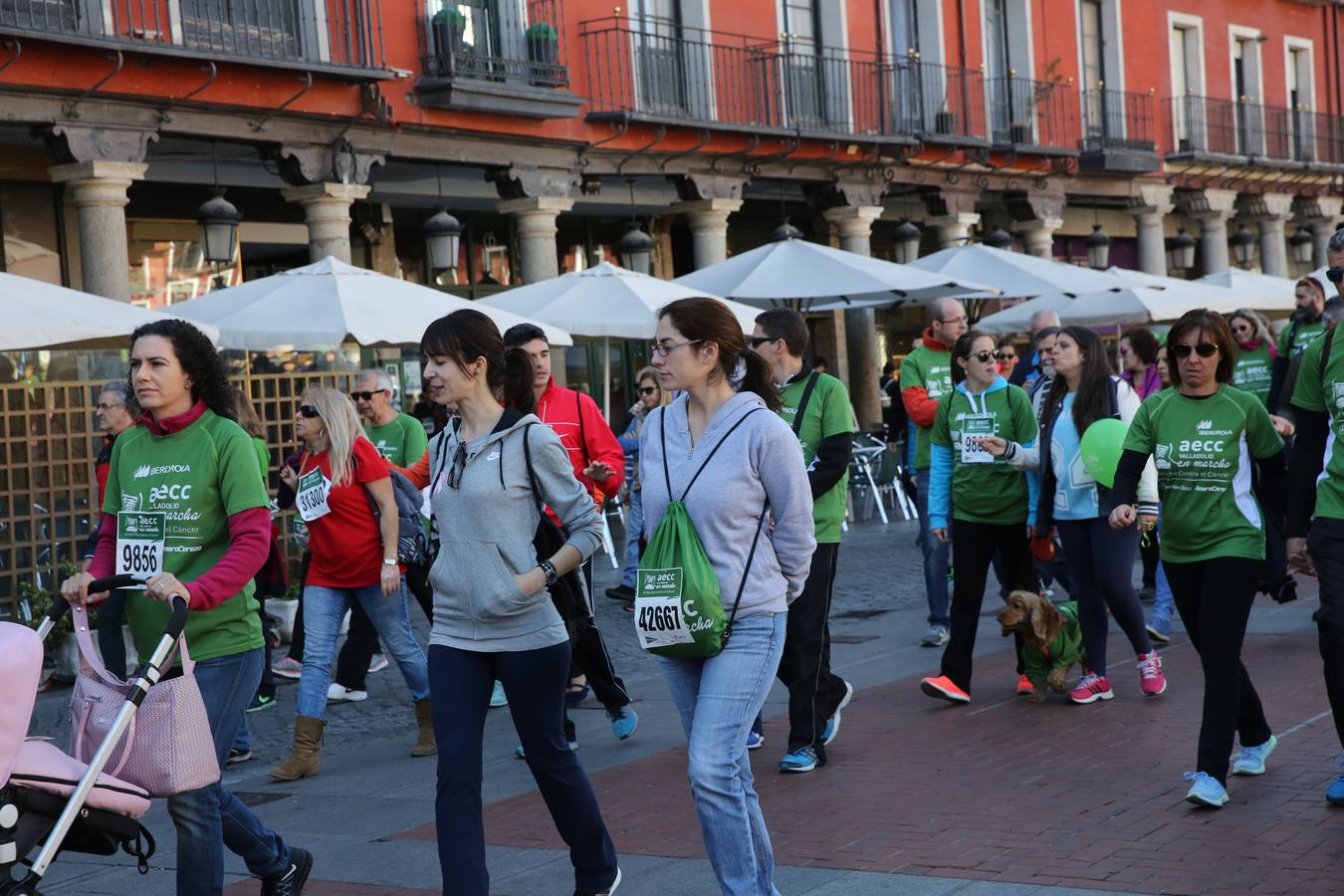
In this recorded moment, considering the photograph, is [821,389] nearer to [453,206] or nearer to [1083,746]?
[1083,746]

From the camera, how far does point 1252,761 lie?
21.2ft

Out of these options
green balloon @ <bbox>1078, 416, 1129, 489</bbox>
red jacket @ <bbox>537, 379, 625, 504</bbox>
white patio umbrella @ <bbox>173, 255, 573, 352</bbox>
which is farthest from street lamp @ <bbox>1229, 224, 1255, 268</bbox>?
red jacket @ <bbox>537, 379, 625, 504</bbox>

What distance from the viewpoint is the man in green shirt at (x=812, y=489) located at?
273 inches

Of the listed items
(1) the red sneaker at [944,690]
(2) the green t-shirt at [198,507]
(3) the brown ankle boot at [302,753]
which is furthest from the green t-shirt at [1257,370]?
(2) the green t-shirt at [198,507]

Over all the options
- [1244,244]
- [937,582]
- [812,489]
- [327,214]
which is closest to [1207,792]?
[812,489]

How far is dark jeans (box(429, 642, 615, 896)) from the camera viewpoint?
472 centimetres

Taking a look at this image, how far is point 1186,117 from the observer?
30.8 meters

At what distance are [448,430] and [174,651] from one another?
3.64 ft

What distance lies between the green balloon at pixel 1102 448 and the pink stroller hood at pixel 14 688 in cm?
526

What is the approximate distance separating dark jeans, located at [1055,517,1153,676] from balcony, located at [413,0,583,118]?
11092 millimetres

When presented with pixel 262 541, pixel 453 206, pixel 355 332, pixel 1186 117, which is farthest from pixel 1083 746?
pixel 1186 117

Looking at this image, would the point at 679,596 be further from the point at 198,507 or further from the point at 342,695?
the point at 342,695

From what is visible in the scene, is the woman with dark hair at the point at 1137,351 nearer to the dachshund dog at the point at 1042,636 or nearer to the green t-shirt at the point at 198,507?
the dachshund dog at the point at 1042,636

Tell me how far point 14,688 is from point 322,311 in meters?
7.96
